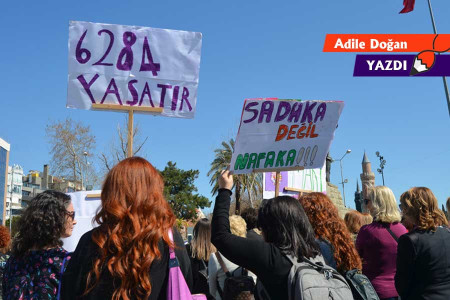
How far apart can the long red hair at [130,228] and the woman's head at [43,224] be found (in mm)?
800

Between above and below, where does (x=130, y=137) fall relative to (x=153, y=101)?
below

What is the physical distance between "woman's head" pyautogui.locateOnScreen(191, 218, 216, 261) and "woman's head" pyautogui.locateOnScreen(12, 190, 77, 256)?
2.23 m

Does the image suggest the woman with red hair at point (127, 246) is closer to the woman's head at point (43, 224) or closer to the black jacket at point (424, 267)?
the woman's head at point (43, 224)

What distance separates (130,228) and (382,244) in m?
2.75

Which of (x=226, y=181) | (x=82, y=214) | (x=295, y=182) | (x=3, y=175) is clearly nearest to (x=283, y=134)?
(x=82, y=214)

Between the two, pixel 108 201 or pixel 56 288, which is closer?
pixel 108 201

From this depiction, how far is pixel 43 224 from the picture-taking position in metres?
2.78

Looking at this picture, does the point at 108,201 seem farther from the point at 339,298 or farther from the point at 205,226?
the point at 205,226

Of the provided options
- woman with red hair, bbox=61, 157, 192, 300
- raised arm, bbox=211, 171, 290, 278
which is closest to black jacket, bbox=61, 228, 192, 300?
woman with red hair, bbox=61, 157, 192, 300

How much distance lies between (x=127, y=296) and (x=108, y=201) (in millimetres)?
425

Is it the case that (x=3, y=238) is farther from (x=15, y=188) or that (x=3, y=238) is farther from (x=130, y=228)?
(x=15, y=188)

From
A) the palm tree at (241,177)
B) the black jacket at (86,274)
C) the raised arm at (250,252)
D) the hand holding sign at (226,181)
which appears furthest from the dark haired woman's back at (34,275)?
the palm tree at (241,177)

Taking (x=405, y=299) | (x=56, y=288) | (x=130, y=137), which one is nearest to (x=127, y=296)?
(x=56, y=288)

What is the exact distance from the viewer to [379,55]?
38.8ft
